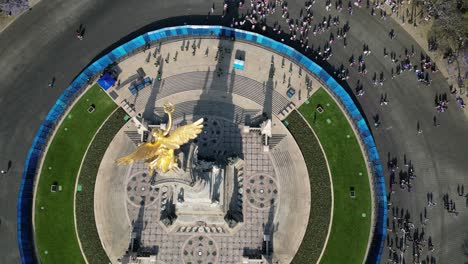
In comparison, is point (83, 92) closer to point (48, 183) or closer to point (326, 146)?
point (48, 183)

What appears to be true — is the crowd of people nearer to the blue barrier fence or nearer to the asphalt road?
the asphalt road

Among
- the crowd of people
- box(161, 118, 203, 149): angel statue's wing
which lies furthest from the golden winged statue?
the crowd of people

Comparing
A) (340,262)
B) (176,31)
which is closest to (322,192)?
(340,262)

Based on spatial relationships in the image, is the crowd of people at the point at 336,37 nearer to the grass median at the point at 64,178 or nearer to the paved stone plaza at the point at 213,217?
the paved stone plaza at the point at 213,217

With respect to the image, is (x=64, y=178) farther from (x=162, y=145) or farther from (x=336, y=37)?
(x=336, y=37)

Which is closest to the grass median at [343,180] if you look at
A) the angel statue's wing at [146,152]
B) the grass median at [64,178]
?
the angel statue's wing at [146,152]
